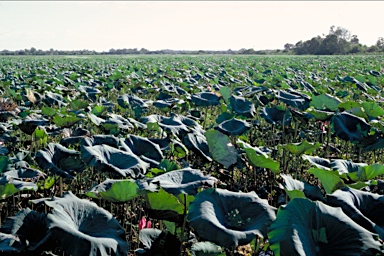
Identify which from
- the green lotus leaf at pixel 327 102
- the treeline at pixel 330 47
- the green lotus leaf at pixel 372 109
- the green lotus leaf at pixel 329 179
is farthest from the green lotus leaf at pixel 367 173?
the treeline at pixel 330 47

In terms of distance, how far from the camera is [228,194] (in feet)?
7.04

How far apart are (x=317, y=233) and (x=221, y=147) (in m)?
1.41

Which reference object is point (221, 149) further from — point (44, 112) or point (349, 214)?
point (44, 112)

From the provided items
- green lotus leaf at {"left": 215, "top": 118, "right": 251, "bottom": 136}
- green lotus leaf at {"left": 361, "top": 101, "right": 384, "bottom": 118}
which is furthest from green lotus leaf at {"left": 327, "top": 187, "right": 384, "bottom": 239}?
green lotus leaf at {"left": 361, "top": 101, "right": 384, "bottom": 118}

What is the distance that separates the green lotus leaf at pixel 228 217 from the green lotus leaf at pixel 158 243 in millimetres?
326

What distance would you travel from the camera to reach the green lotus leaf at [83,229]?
68.3 inches

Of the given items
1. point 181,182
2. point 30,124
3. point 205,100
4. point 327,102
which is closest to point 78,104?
point 30,124

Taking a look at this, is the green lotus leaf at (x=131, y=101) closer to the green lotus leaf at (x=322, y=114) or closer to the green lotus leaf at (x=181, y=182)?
the green lotus leaf at (x=322, y=114)

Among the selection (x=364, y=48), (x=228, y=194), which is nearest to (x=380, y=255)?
(x=228, y=194)

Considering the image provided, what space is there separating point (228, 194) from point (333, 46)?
6682 centimetres

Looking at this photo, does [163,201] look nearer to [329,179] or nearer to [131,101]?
[329,179]

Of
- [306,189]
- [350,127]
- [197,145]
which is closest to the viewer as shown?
[306,189]

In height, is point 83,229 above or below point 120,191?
below

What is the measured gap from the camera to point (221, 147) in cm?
314
